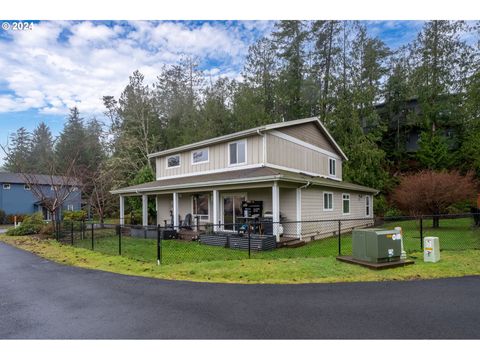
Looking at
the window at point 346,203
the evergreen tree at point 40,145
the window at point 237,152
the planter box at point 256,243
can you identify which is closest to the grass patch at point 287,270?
the planter box at point 256,243

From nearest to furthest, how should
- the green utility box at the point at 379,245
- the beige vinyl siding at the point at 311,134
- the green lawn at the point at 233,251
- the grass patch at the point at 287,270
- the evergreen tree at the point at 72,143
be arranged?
the grass patch at the point at 287,270, the green utility box at the point at 379,245, the green lawn at the point at 233,251, the beige vinyl siding at the point at 311,134, the evergreen tree at the point at 72,143

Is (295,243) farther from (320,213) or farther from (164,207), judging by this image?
(164,207)

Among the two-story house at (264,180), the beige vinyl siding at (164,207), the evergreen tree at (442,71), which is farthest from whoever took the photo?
the evergreen tree at (442,71)

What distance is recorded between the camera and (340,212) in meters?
16.3

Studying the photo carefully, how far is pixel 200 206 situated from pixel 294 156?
224 inches

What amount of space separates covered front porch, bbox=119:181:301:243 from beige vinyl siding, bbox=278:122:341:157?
358 cm

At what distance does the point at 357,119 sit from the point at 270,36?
1323 cm

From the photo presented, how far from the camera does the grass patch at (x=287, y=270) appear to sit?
21.6 feet

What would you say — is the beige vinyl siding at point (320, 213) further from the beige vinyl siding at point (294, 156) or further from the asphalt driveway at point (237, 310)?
the asphalt driveway at point (237, 310)

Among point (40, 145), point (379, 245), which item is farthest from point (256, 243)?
point (40, 145)

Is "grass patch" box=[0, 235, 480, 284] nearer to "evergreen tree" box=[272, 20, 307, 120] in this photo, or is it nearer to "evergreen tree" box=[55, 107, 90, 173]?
"evergreen tree" box=[272, 20, 307, 120]

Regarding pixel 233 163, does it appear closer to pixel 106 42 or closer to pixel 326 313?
pixel 106 42

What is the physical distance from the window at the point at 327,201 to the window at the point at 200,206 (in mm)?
5992

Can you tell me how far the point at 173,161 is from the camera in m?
19.1
